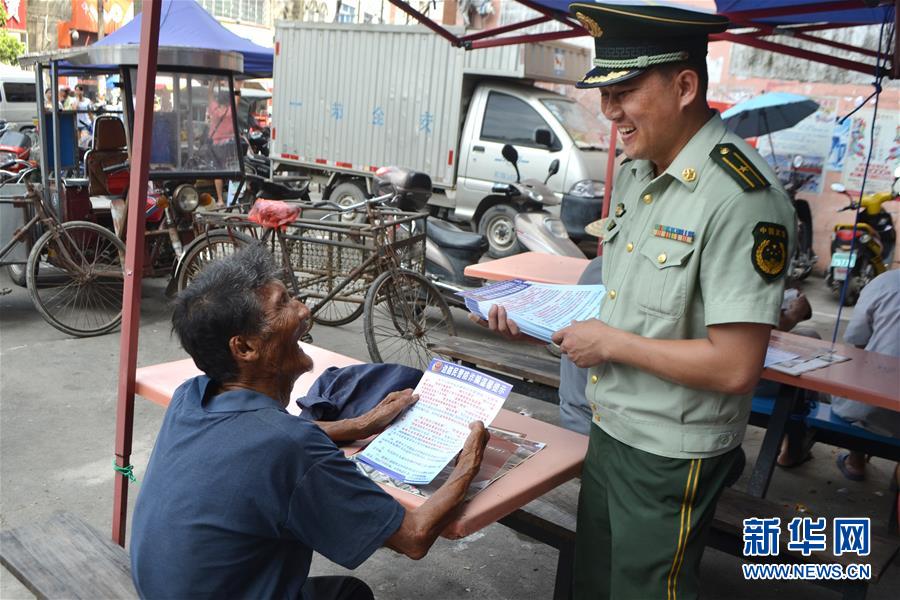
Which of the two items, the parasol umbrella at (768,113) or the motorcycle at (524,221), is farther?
the parasol umbrella at (768,113)

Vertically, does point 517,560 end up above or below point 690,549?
below

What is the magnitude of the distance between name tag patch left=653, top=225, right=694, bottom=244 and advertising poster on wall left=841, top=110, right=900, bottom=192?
354 inches

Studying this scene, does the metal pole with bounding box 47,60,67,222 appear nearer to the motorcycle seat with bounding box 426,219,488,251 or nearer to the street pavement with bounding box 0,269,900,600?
the street pavement with bounding box 0,269,900,600

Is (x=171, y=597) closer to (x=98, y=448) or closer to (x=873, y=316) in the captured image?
(x=98, y=448)

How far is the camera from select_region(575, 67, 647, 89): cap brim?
1.73 metres

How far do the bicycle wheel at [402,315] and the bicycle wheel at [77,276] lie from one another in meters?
1.98

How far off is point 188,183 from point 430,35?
4.76m

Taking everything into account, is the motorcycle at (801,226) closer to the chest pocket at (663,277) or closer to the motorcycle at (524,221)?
the motorcycle at (524,221)

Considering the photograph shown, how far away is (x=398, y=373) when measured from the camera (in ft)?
7.70

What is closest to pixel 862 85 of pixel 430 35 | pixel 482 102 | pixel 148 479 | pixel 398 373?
pixel 482 102

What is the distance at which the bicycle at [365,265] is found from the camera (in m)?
5.33

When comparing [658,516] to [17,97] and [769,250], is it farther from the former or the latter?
[17,97]

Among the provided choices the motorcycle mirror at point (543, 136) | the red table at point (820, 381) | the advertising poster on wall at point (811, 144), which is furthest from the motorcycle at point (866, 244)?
the red table at point (820, 381)

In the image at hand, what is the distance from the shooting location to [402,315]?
5562mm
